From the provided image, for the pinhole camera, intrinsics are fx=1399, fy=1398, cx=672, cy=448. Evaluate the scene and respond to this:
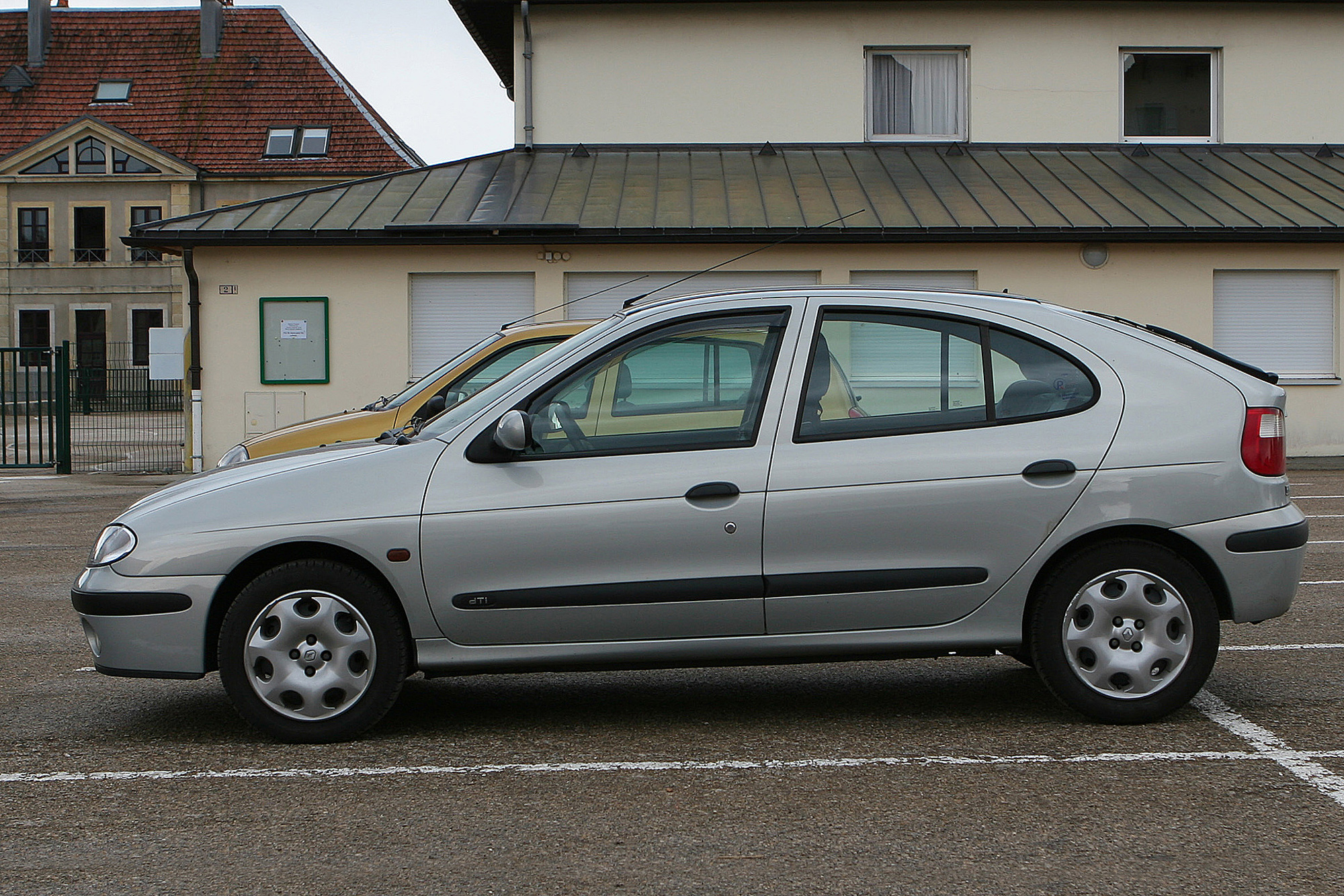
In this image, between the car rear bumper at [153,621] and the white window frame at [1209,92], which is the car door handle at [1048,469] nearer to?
the car rear bumper at [153,621]

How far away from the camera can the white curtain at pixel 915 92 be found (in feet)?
71.5

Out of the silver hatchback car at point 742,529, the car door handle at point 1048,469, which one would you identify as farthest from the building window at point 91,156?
the car door handle at point 1048,469

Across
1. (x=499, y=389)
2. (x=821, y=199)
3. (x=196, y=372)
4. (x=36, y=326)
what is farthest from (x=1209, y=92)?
(x=36, y=326)

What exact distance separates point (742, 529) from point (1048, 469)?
3.78 feet

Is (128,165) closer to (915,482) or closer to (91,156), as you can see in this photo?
(91,156)

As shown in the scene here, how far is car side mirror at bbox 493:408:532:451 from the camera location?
16.1 ft

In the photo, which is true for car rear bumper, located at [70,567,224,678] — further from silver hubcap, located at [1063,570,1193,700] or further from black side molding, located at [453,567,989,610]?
silver hubcap, located at [1063,570,1193,700]

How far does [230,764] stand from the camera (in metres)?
4.85

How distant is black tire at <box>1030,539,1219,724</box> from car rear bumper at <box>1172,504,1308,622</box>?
0.11 metres

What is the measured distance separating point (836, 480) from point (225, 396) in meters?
15.4

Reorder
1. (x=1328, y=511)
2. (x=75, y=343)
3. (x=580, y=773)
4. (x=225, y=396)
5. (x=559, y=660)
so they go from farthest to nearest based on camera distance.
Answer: (x=75, y=343)
(x=225, y=396)
(x=1328, y=511)
(x=559, y=660)
(x=580, y=773)

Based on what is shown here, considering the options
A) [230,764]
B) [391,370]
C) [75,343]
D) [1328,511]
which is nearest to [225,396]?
[391,370]

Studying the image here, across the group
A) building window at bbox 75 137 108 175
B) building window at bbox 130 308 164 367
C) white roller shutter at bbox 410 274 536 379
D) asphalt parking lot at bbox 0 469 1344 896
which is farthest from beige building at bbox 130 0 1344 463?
building window at bbox 130 308 164 367

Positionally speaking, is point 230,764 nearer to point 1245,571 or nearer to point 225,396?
point 1245,571
